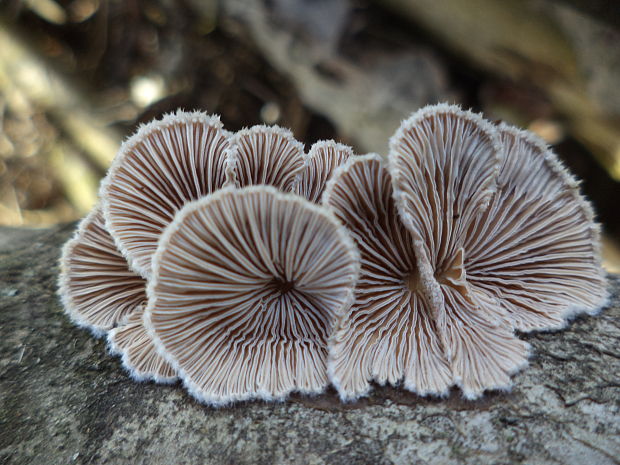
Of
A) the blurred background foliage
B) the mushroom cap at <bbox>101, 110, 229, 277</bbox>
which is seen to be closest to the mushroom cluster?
the mushroom cap at <bbox>101, 110, 229, 277</bbox>

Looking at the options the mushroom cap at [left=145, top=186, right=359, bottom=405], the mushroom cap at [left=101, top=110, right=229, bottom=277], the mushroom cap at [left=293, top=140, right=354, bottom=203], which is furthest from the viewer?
the mushroom cap at [left=293, top=140, right=354, bottom=203]

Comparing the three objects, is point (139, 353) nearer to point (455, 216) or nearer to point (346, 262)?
point (346, 262)

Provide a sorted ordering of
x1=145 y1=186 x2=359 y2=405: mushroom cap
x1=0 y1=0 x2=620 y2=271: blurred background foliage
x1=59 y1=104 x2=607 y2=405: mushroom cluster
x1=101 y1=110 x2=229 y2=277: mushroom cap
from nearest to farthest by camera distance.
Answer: x1=145 y1=186 x2=359 y2=405: mushroom cap
x1=59 y1=104 x2=607 y2=405: mushroom cluster
x1=101 y1=110 x2=229 y2=277: mushroom cap
x1=0 y1=0 x2=620 y2=271: blurred background foliage

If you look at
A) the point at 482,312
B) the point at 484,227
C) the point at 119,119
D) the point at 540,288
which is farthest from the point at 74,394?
the point at 119,119

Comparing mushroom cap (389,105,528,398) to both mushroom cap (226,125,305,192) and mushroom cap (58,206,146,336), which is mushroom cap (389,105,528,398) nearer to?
mushroom cap (226,125,305,192)

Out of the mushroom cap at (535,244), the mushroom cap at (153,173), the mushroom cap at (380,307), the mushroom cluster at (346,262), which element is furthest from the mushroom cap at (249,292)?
the mushroom cap at (535,244)

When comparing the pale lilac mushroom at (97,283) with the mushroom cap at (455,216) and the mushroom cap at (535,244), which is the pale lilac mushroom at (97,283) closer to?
the mushroom cap at (455,216)
